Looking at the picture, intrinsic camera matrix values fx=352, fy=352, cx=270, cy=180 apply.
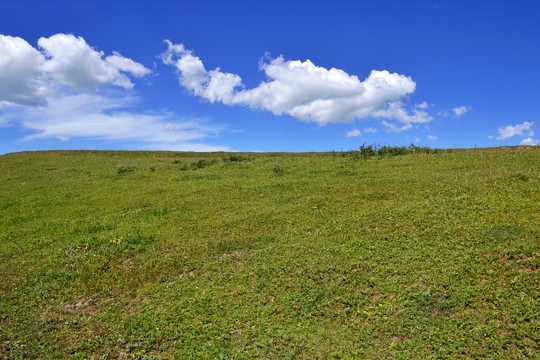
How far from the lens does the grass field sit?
7.57m

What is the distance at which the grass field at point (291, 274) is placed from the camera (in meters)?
7.57

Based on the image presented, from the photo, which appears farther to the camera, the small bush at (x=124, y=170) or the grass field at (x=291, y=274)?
the small bush at (x=124, y=170)

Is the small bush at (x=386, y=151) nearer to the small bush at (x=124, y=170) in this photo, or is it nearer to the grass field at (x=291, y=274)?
the grass field at (x=291, y=274)

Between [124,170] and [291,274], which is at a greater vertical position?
[124,170]

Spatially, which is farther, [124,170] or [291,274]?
[124,170]

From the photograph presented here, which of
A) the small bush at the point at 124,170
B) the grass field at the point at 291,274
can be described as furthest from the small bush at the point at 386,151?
the small bush at the point at 124,170

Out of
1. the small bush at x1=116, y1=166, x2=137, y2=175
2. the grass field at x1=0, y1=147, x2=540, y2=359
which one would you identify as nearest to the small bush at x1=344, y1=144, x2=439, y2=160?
the grass field at x1=0, y1=147, x2=540, y2=359

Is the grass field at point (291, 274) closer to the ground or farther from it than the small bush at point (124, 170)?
closer to the ground

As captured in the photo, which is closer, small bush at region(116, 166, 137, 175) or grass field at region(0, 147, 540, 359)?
grass field at region(0, 147, 540, 359)

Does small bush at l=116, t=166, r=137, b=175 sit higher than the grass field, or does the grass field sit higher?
small bush at l=116, t=166, r=137, b=175

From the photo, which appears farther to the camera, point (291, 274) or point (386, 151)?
point (386, 151)

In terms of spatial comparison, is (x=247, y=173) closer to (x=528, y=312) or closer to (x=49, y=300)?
(x=49, y=300)

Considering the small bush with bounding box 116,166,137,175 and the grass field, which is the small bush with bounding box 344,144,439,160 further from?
the small bush with bounding box 116,166,137,175

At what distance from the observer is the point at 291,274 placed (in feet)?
32.4
